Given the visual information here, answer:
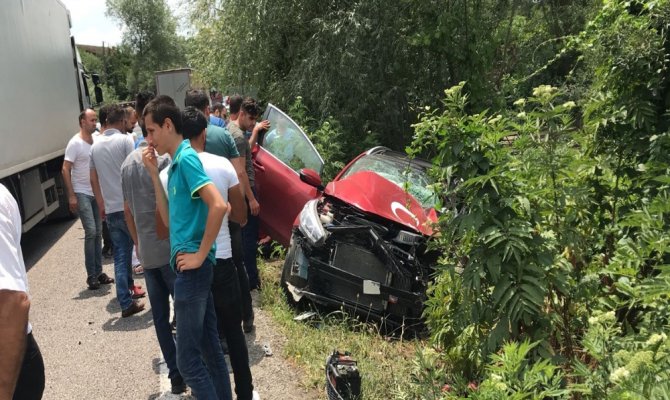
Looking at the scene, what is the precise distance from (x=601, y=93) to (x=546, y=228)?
1.22m

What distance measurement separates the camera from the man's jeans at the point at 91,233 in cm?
654

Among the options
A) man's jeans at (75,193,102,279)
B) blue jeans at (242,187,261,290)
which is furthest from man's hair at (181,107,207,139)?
man's jeans at (75,193,102,279)

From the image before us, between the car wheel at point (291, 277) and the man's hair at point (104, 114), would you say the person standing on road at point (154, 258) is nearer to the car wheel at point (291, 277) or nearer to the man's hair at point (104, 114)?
the car wheel at point (291, 277)

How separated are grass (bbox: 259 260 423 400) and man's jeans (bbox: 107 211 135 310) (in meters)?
1.43

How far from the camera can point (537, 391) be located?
2193 millimetres

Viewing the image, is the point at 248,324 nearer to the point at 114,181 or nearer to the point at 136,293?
the point at 136,293

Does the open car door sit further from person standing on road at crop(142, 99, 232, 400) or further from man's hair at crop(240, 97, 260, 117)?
person standing on road at crop(142, 99, 232, 400)

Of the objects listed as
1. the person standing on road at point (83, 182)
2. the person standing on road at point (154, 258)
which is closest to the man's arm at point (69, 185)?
the person standing on road at point (83, 182)

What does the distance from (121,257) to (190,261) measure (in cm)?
304

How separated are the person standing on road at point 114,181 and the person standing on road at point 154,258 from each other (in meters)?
1.58

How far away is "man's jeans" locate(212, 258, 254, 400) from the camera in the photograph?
3.48 metres

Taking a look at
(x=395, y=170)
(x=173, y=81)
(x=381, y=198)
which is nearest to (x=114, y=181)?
(x=381, y=198)

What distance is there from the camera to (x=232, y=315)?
352 cm

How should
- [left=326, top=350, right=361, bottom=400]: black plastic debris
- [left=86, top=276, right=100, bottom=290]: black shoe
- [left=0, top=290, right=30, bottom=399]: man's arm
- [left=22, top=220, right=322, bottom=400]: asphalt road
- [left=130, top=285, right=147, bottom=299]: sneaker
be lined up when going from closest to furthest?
[left=0, top=290, right=30, bottom=399]: man's arm, [left=326, top=350, right=361, bottom=400]: black plastic debris, [left=22, top=220, right=322, bottom=400]: asphalt road, [left=130, top=285, right=147, bottom=299]: sneaker, [left=86, top=276, right=100, bottom=290]: black shoe
